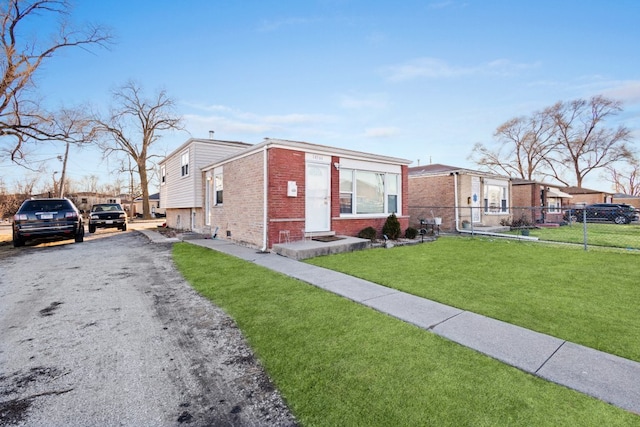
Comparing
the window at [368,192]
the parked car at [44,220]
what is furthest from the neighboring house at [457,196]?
the parked car at [44,220]

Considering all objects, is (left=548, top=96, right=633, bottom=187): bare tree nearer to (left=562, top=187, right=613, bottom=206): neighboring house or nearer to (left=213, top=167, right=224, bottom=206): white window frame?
(left=562, top=187, right=613, bottom=206): neighboring house

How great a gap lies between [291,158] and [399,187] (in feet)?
17.1

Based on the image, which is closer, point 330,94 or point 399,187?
point 399,187

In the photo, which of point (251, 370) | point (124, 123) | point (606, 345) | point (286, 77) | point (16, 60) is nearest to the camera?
point (251, 370)

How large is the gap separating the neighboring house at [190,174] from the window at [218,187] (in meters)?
1.52

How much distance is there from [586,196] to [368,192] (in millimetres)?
40242

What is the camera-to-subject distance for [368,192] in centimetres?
1083

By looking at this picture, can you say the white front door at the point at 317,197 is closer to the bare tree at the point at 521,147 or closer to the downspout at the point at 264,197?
the downspout at the point at 264,197

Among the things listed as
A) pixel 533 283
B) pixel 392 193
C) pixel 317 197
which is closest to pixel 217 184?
pixel 317 197

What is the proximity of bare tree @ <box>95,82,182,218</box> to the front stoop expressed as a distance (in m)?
30.1

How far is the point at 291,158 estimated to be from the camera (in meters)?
8.68

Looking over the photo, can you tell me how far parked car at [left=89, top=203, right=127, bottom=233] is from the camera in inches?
656

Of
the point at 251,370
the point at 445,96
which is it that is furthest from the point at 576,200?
the point at 251,370

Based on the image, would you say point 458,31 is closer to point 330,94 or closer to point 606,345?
point 330,94
